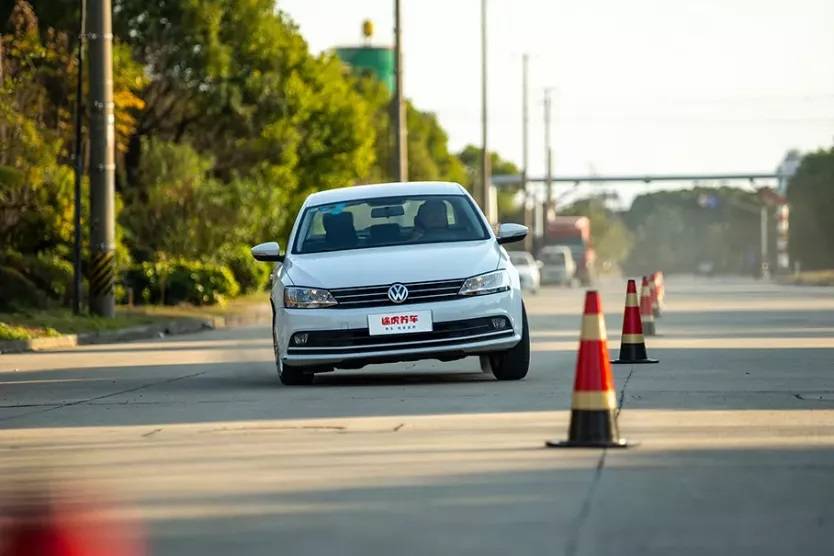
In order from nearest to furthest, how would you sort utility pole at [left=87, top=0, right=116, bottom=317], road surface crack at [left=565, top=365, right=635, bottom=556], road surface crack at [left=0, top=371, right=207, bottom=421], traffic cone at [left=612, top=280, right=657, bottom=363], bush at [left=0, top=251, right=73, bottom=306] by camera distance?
road surface crack at [left=565, top=365, right=635, bottom=556] → road surface crack at [left=0, top=371, right=207, bottom=421] → traffic cone at [left=612, top=280, right=657, bottom=363] → utility pole at [left=87, top=0, right=116, bottom=317] → bush at [left=0, top=251, right=73, bottom=306]

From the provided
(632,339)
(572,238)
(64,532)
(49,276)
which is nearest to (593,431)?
(64,532)

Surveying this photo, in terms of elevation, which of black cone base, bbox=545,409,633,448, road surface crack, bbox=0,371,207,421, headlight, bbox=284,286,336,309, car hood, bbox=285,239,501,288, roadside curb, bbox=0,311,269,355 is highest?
car hood, bbox=285,239,501,288

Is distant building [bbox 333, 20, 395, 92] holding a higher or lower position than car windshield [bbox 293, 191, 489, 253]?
higher

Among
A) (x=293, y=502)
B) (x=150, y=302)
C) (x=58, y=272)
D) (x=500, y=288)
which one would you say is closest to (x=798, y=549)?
(x=293, y=502)

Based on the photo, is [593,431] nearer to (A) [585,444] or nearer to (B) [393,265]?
(A) [585,444]

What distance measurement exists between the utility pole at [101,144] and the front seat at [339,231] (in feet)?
46.5

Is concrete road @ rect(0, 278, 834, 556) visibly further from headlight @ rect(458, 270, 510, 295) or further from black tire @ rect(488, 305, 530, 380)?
headlight @ rect(458, 270, 510, 295)

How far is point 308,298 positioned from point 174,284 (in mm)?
25055

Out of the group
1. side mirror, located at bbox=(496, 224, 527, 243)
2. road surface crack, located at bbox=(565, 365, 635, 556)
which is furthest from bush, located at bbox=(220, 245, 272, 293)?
road surface crack, located at bbox=(565, 365, 635, 556)

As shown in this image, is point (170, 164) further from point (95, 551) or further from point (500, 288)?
point (95, 551)

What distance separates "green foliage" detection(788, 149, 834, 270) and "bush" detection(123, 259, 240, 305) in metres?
85.0

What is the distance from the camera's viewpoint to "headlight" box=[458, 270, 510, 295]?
15.8m

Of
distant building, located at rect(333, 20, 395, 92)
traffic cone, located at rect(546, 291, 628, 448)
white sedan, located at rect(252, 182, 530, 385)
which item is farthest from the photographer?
distant building, located at rect(333, 20, 395, 92)

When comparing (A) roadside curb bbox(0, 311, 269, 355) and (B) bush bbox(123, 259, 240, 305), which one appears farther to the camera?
(B) bush bbox(123, 259, 240, 305)
